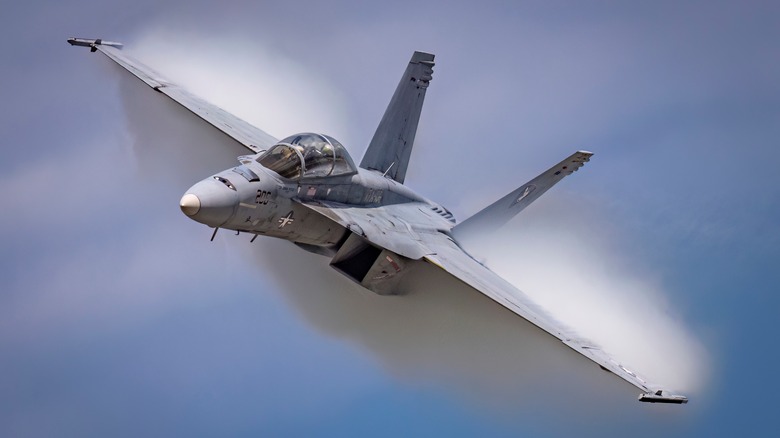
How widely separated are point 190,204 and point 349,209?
4128mm

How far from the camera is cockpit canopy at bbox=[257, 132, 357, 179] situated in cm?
1833

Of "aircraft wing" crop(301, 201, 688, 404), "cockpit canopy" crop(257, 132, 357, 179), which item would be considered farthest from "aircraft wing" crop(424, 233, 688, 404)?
"cockpit canopy" crop(257, 132, 357, 179)

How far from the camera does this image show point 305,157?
1853 centimetres

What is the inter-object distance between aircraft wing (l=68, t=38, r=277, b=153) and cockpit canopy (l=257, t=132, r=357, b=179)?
2.46 meters

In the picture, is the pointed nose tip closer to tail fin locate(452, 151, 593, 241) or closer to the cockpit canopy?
the cockpit canopy

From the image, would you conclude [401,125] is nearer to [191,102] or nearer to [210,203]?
[191,102]

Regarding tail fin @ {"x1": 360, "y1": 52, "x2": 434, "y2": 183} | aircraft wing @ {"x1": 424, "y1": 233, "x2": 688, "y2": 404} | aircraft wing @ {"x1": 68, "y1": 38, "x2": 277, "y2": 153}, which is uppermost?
tail fin @ {"x1": 360, "y1": 52, "x2": 434, "y2": 183}

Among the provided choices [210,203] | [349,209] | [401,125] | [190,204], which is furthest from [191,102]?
[190,204]

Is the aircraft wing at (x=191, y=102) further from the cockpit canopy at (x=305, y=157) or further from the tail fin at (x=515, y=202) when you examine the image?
the tail fin at (x=515, y=202)

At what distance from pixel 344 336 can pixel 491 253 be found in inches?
152

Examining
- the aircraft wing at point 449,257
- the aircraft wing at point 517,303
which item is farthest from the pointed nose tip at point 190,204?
the aircraft wing at point 517,303

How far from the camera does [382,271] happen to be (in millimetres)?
19875

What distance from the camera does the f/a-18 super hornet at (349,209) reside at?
17.4 meters

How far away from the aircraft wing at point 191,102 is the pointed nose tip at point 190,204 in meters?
4.96
